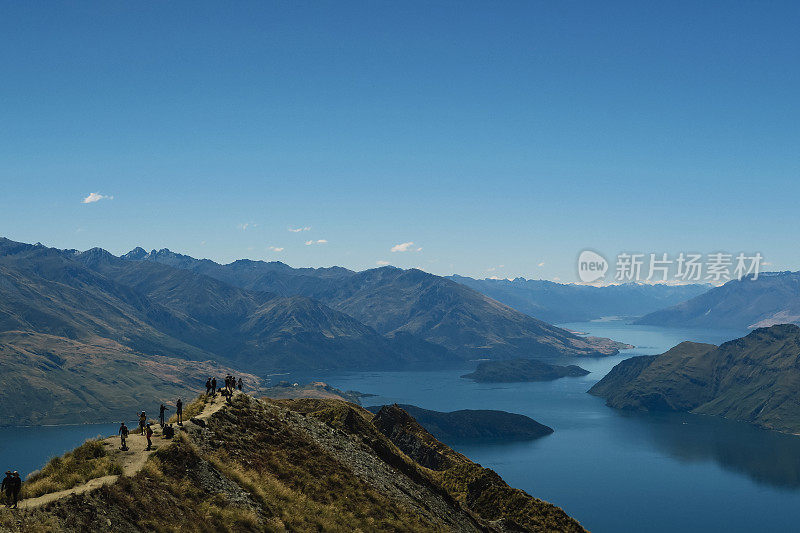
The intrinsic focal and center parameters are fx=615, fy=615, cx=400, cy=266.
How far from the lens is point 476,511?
279 feet

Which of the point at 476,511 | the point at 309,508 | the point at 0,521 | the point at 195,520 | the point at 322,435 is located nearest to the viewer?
the point at 0,521

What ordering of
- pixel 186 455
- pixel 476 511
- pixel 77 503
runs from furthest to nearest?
pixel 476 511
pixel 186 455
pixel 77 503

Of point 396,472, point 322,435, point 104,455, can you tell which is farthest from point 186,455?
point 396,472

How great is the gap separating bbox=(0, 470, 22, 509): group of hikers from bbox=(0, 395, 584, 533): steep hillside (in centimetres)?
154

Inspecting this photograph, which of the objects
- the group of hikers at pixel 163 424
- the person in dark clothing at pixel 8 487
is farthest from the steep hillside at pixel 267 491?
the person in dark clothing at pixel 8 487

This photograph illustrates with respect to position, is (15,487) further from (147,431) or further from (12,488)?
(147,431)

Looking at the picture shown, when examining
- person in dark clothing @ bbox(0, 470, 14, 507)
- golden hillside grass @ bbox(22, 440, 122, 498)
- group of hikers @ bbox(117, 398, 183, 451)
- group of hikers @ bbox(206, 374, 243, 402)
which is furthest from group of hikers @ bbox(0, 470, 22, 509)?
group of hikers @ bbox(206, 374, 243, 402)

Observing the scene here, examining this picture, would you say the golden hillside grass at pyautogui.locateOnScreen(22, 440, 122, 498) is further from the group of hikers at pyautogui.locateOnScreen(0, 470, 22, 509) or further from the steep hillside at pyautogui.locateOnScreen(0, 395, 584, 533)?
the steep hillside at pyautogui.locateOnScreen(0, 395, 584, 533)

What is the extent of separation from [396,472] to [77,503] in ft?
131

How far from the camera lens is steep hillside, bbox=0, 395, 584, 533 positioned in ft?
110

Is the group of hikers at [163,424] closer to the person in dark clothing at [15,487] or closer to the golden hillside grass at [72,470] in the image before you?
the golden hillside grass at [72,470]

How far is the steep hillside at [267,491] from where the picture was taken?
33469 mm

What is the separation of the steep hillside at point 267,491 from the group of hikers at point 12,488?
5.04 feet

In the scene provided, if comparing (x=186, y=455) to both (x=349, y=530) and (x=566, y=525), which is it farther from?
(x=566, y=525)
